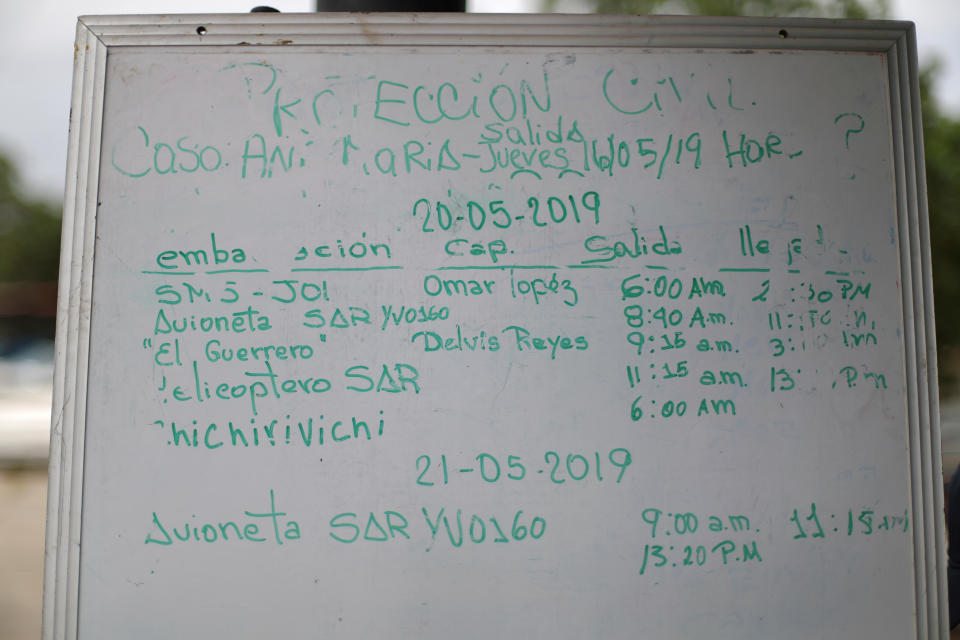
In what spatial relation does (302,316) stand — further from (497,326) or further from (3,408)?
(3,408)

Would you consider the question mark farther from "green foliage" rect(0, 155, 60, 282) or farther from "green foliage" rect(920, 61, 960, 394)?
"green foliage" rect(0, 155, 60, 282)

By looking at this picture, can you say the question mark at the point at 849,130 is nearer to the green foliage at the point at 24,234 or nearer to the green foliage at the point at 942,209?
the green foliage at the point at 942,209

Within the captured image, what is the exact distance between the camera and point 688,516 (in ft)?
5.46

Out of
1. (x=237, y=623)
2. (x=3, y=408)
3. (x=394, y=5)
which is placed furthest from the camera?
(x=3, y=408)

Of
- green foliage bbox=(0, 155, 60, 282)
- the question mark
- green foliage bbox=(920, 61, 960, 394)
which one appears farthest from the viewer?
green foliage bbox=(0, 155, 60, 282)

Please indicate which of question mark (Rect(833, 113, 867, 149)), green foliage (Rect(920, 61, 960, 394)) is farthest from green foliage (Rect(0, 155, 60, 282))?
question mark (Rect(833, 113, 867, 149))

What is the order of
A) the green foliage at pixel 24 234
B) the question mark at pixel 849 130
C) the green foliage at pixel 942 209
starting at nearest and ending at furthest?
the question mark at pixel 849 130, the green foliage at pixel 942 209, the green foliage at pixel 24 234

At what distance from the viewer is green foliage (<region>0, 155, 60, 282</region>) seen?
18.6 metres

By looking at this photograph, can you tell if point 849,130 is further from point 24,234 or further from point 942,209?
point 24,234

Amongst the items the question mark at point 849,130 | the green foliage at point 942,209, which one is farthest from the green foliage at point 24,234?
the question mark at point 849,130

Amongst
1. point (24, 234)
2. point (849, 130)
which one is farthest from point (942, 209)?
point (24, 234)

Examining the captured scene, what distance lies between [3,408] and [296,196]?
40.5ft

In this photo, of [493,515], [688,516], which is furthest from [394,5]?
[688,516]

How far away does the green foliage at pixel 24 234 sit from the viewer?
1862cm
